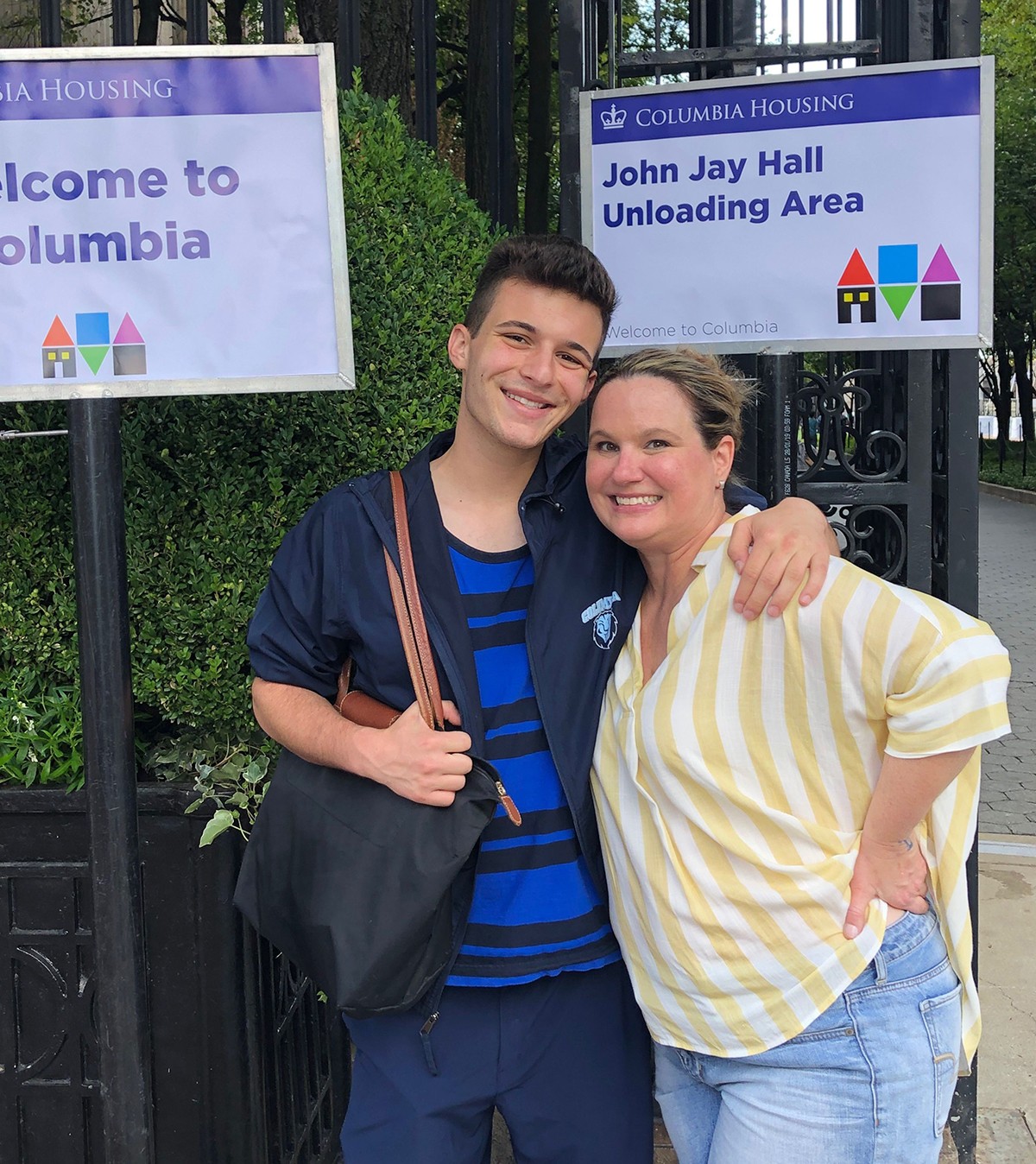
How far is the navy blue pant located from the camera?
2100 mm

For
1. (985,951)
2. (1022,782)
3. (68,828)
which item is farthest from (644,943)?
(1022,782)

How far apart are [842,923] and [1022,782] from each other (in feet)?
19.4

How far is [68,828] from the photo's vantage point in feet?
→ 8.87

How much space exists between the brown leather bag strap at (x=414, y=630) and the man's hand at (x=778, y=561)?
531mm

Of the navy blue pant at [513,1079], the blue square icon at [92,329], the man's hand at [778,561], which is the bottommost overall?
the navy blue pant at [513,1079]

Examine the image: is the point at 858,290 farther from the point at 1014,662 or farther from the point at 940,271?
the point at 1014,662

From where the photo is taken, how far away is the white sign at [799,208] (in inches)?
105

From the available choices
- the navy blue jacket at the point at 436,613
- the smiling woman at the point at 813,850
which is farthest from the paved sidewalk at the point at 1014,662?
the navy blue jacket at the point at 436,613

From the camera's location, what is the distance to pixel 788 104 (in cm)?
271

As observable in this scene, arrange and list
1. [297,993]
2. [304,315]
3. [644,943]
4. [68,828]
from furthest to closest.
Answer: [297,993]
[68,828]
[304,315]
[644,943]

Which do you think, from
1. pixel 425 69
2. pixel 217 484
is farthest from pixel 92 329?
pixel 425 69

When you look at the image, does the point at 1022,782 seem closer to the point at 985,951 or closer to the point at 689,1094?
the point at 985,951

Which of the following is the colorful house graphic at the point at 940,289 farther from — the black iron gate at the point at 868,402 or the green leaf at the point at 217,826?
the green leaf at the point at 217,826

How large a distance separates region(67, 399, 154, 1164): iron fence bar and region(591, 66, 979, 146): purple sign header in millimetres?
1438
